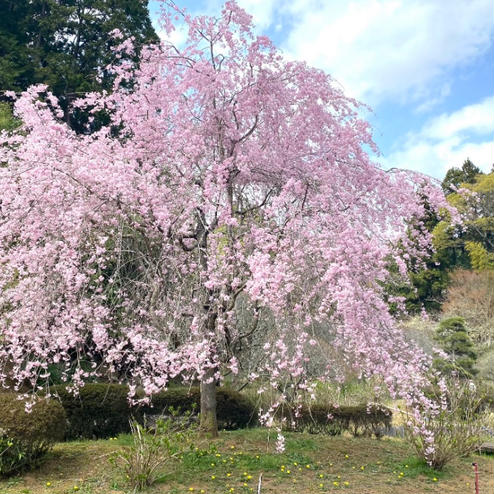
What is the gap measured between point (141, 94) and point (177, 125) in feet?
2.46

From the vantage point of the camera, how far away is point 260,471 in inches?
248

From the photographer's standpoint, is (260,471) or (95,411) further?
(95,411)

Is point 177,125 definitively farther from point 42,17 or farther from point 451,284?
point 451,284

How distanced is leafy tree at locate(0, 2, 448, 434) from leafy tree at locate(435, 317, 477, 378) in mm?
9518

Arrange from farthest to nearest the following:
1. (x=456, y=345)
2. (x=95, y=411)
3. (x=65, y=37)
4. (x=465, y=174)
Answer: (x=465, y=174)
(x=65, y=37)
(x=456, y=345)
(x=95, y=411)

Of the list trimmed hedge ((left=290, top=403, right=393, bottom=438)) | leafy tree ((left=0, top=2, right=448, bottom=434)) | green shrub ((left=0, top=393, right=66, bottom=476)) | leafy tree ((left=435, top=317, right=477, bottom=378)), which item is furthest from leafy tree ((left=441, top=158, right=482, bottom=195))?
green shrub ((left=0, top=393, right=66, bottom=476))

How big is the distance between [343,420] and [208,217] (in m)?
Answer: 5.61

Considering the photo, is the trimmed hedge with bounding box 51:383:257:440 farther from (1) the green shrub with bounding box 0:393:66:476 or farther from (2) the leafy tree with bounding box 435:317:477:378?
(2) the leafy tree with bounding box 435:317:477:378

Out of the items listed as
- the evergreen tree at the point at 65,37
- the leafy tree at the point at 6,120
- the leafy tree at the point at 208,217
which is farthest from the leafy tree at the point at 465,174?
the leafy tree at the point at 208,217

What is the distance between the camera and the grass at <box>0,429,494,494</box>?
5.76 m

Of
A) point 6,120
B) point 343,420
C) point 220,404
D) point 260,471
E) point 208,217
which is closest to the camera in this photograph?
point 260,471

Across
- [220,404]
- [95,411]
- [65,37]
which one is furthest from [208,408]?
[65,37]

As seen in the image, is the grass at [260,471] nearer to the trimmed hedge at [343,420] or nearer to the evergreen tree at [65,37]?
the trimmed hedge at [343,420]

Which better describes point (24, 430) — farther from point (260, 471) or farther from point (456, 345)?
point (456, 345)
